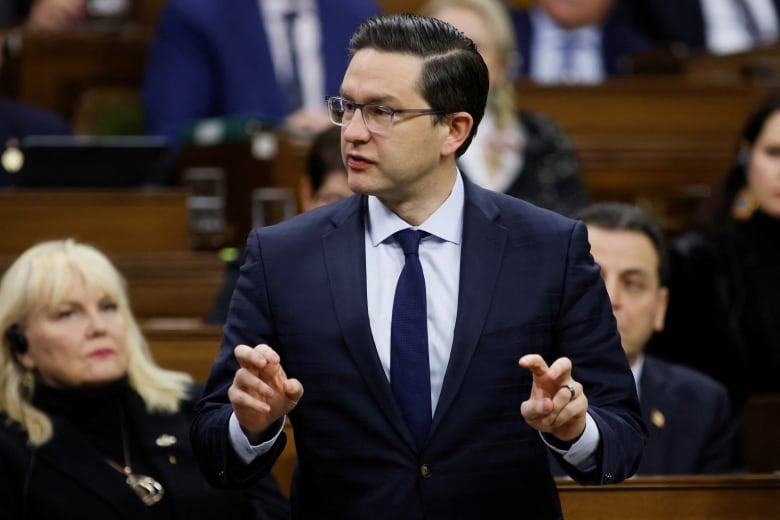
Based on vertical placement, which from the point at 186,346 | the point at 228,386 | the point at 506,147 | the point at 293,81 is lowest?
the point at 186,346

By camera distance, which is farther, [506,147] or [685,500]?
[506,147]

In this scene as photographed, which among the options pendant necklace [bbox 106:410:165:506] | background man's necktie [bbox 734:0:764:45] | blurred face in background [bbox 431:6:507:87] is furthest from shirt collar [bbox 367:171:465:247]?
background man's necktie [bbox 734:0:764:45]

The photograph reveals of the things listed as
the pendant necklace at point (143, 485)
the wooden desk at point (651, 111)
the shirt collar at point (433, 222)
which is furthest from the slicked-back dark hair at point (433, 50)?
the wooden desk at point (651, 111)

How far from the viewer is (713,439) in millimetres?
2889

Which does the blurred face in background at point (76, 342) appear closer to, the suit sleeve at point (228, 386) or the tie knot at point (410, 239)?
the suit sleeve at point (228, 386)

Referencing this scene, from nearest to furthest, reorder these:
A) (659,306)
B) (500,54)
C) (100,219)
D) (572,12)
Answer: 1. (659,306)
2. (100,219)
3. (500,54)
4. (572,12)

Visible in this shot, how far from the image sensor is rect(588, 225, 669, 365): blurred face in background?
112 inches

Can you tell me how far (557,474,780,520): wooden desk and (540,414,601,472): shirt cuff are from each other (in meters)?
0.55

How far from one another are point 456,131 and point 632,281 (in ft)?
3.77

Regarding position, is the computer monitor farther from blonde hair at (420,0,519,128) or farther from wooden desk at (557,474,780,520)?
wooden desk at (557,474,780,520)

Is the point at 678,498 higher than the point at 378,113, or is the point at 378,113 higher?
the point at 378,113

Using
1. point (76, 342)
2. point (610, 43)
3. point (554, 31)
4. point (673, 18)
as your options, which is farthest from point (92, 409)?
point (673, 18)

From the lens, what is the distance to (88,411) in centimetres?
273

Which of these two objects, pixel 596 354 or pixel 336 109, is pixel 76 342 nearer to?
pixel 336 109
